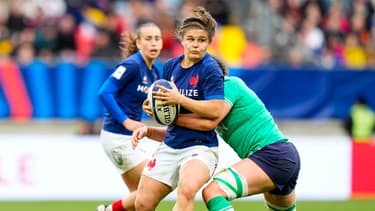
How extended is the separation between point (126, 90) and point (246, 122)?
200cm

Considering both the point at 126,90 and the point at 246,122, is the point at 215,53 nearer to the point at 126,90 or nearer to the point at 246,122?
the point at 126,90

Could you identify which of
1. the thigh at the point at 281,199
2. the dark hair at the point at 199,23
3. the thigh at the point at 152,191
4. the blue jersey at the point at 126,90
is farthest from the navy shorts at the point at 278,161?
the blue jersey at the point at 126,90

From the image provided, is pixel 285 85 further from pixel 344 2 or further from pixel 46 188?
pixel 46 188

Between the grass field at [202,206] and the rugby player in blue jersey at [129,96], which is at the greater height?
the rugby player in blue jersey at [129,96]

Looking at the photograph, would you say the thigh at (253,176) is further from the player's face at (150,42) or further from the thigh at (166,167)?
the player's face at (150,42)

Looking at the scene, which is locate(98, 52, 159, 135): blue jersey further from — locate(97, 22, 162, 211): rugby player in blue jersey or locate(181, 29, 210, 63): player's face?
locate(181, 29, 210, 63): player's face

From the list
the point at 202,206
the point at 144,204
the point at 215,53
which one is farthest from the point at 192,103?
the point at 215,53

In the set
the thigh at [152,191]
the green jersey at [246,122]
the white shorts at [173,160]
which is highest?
the green jersey at [246,122]

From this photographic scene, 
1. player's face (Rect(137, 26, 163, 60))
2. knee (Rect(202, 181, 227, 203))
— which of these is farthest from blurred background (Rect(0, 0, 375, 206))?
knee (Rect(202, 181, 227, 203))

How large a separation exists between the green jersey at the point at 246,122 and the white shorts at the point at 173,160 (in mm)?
231

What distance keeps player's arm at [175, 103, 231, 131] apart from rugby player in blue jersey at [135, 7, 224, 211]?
2.2 inches

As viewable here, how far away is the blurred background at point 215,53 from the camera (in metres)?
16.3

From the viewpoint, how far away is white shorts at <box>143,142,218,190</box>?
7770 mm

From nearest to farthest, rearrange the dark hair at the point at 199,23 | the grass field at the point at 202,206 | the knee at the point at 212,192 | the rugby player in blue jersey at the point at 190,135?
the knee at the point at 212,192
the rugby player in blue jersey at the point at 190,135
the dark hair at the point at 199,23
the grass field at the point at 202,206
